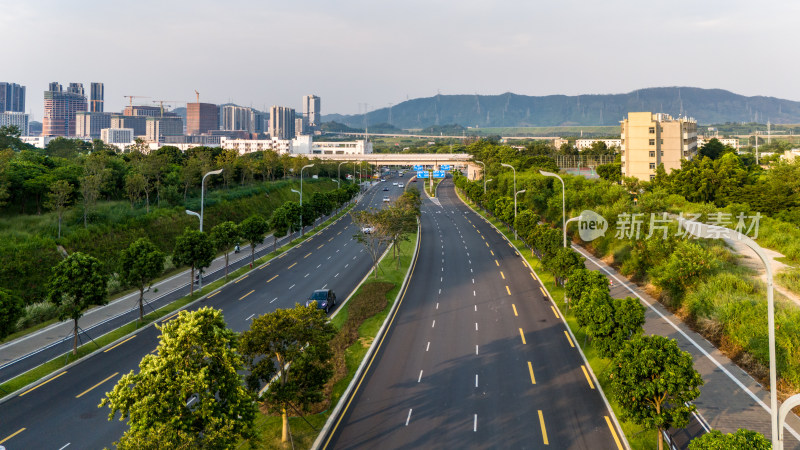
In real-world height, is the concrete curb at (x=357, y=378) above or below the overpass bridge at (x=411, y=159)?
below

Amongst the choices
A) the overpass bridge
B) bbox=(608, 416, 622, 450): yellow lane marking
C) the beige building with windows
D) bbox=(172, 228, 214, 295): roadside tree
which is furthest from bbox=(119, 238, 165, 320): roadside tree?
the overpass bridge

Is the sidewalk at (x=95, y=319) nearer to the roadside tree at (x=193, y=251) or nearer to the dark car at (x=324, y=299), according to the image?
the roadside tree at (x=193, y=251)

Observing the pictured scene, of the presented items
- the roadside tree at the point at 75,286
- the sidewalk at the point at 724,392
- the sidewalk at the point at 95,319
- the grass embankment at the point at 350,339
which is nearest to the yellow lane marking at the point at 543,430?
the sidewalk at the point at 724,392

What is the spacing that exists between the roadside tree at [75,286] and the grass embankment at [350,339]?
13.3 metres

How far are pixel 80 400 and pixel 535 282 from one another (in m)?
33.0

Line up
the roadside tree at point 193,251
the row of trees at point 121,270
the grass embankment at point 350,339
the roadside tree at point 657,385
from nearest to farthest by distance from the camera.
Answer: the roadside tree at point 657,385, the grass embankment at point 350,339, the row of trees at point 121,270, the roadside tree at point 193,251

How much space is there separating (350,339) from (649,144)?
87.4m

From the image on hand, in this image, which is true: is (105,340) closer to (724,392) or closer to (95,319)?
(95,319)

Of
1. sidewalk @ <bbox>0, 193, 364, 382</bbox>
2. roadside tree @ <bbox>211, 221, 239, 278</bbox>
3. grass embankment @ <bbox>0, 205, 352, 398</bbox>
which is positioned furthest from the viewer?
roadside tree @ <bbox>211, 221, 239, 278</bbox>

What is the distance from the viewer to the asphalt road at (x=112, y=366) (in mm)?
18781

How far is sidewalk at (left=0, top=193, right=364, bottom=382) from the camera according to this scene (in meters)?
26.9

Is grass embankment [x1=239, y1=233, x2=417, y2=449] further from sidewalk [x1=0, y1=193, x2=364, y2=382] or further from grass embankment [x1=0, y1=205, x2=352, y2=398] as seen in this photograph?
sidewalk [x1=0, y1=193, x2=364, y2=382]

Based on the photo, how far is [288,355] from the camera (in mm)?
17031

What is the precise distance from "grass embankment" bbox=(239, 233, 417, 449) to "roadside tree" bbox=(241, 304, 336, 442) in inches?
35.9
